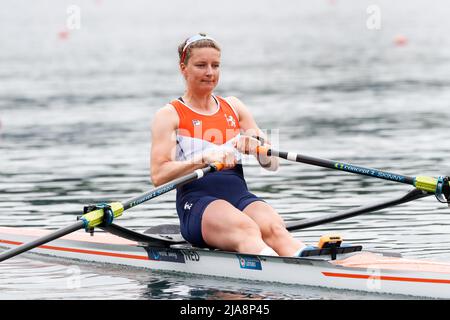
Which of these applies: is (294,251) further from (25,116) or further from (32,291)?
(25,116)

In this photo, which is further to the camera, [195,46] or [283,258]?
[195,46]

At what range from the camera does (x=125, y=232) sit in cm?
1115

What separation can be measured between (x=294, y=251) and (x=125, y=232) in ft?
5.93

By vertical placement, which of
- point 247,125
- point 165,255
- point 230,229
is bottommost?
point 165,255

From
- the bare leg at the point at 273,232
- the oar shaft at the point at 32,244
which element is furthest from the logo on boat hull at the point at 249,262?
the oar shaft at the point at 32,244

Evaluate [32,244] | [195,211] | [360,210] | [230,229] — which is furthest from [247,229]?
[32,244]

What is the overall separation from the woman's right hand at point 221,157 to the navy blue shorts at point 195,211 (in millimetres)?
395

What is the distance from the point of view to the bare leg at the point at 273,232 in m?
10.4

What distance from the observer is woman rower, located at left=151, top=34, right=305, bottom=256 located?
10.5 metres

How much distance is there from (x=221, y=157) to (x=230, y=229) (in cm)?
68

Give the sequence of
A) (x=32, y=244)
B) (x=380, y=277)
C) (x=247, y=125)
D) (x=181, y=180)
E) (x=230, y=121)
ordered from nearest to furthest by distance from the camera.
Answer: (x=380, y=277), (x=32, y=244), (x=181, y=180), (x=230, y=121), (x=247, y=125)

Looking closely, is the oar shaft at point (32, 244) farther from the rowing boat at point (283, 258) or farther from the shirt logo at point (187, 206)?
the shirt logo at point (187, 206)

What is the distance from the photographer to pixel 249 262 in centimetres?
1040

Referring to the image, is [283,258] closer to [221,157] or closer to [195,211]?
[195,211]
